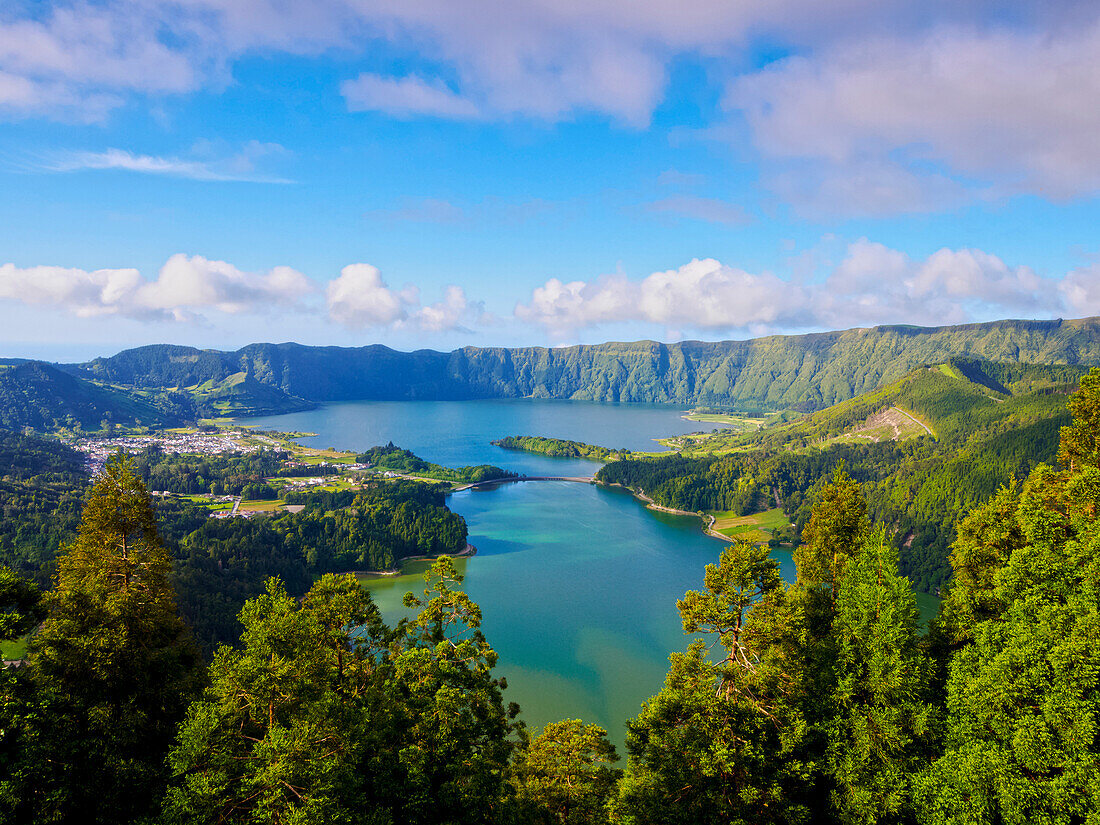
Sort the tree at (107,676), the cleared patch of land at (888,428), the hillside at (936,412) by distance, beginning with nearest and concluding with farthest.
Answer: the tree at (107,676), the hillside at (936,412), the cleared patch of land at (888,428)

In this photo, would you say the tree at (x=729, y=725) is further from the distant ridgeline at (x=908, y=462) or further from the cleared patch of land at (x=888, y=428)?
the cleared patch of land at (x=888, y=428)

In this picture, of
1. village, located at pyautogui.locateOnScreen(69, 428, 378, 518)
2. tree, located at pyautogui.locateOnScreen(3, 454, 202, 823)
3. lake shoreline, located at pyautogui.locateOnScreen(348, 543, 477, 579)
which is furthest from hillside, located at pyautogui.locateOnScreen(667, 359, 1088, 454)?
tree, located at pyautogui.locateOnScreen(3, 454, 202, 823)

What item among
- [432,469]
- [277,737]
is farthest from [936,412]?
[277,737]

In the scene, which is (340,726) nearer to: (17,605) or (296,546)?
(17,605)

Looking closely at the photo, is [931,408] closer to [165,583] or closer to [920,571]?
[920,571]

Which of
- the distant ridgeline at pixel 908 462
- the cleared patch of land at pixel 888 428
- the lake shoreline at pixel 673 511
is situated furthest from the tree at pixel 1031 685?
the cleared patch of land at pixel 888 428

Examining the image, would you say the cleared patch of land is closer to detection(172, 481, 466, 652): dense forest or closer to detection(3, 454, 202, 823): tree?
detection(172, 481, 466, 652): dense forest
